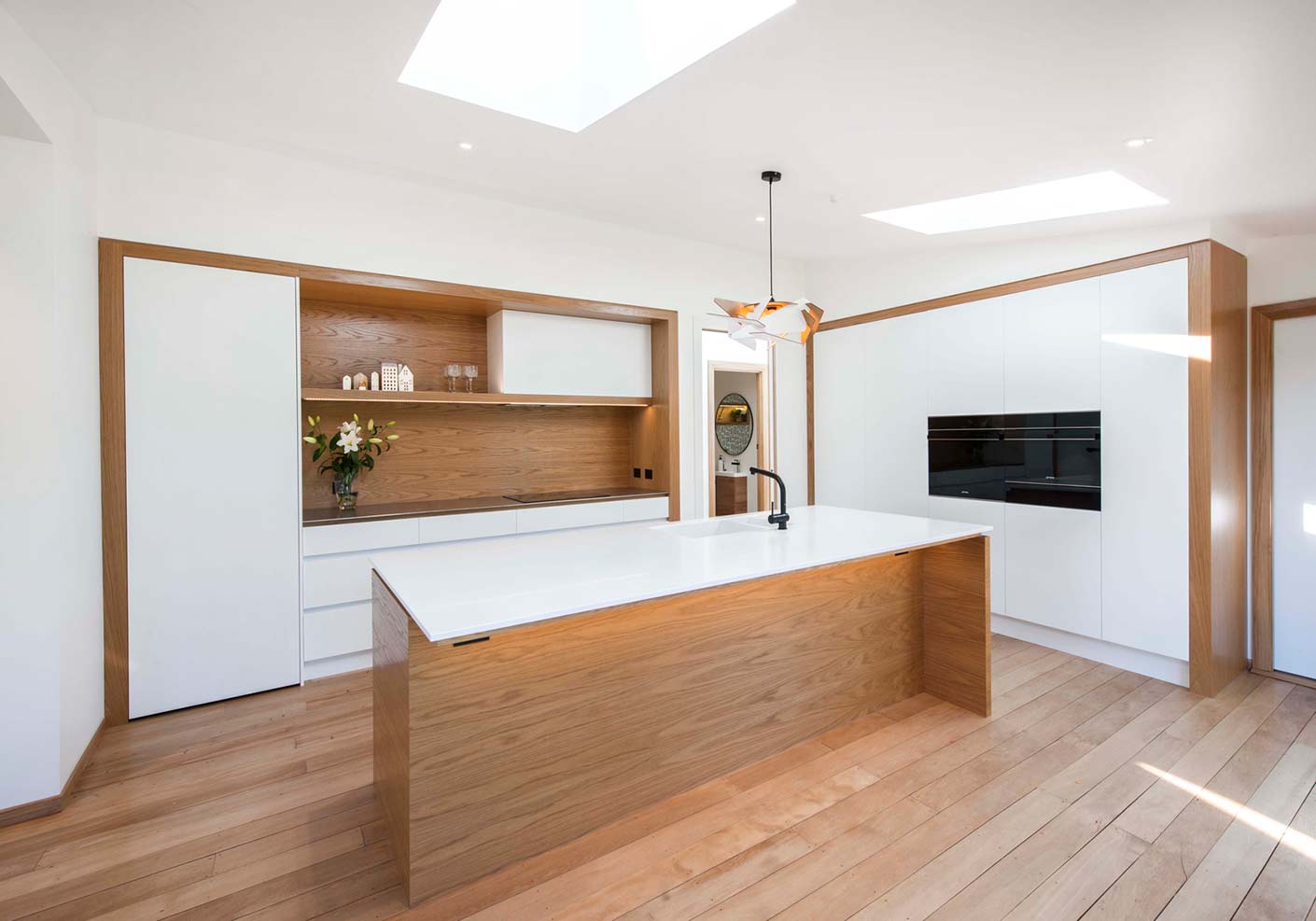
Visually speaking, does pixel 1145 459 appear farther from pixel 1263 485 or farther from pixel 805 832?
pixel 805 832

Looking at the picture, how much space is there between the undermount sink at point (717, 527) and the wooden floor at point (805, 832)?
0.93m

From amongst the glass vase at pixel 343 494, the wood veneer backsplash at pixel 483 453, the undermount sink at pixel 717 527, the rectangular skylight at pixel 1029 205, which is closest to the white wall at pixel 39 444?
the glass vase at pixel 343 494

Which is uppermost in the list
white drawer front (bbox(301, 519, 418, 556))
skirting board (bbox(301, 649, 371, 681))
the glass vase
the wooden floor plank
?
the glass vase

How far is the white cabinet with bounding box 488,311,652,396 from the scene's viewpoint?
3.98 m

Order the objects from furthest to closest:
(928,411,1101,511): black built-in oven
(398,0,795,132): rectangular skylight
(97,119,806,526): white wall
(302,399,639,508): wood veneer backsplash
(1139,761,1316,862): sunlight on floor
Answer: (302,399,639,508): wood veneer backsplash → (928,411,1101,511): black built-in oven → (97,119,806,526): white wall → (398,0,795,132): rectangular skylight → (1139,761,1316,862): sunlight on floor

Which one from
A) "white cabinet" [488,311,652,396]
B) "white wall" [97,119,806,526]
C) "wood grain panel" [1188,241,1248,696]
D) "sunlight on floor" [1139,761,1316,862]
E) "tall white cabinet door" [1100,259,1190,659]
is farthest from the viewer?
"white cabinet" [488,311,652,396]

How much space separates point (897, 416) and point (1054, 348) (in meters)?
1.11

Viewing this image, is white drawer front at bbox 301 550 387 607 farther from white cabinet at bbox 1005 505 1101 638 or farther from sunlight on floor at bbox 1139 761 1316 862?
white cabinet at bbox 1005 505 1101 638

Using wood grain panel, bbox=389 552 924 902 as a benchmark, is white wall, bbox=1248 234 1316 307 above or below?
above

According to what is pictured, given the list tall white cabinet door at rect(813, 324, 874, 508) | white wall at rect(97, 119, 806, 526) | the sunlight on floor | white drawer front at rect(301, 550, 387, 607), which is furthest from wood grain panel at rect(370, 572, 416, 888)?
tall white cabinet door at rect(813, 324, 874, 508)

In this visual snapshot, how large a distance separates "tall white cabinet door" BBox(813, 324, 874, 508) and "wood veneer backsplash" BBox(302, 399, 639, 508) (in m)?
1.59

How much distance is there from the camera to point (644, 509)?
4395mm

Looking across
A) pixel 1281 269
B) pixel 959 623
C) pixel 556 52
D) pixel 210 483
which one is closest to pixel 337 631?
pixel 210 483

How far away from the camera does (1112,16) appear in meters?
1.66
